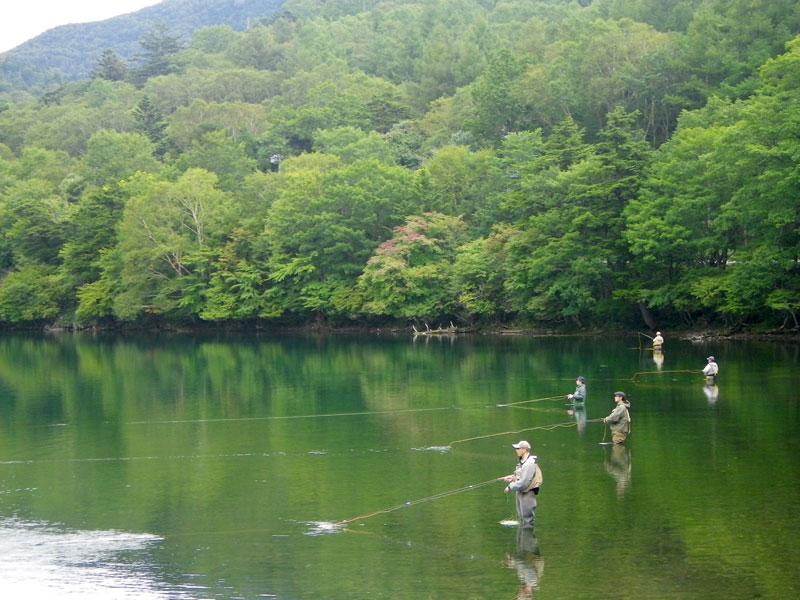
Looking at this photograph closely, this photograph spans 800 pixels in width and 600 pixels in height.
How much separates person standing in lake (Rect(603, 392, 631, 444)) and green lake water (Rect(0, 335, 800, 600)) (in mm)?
396

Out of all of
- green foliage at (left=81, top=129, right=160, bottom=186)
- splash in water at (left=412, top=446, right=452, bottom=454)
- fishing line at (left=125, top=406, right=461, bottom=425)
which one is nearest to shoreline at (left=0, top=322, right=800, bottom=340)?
green foliage at (left=81, top=129, right=160, bottom=186)

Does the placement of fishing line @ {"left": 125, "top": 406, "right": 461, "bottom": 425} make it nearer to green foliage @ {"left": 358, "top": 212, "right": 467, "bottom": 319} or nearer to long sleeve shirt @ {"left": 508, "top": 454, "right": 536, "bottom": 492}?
long sleeve shirt @ {"left": 508, "top": 454, "right": 536, "bottom": 492}

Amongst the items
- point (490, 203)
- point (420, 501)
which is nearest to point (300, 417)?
point (420, 501)

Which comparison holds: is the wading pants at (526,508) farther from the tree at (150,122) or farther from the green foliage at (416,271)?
the tree at (150,122)

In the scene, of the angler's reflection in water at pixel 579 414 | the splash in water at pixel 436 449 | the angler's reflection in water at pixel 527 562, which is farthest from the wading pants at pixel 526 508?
the angler's reflection in water at pixel 579 414

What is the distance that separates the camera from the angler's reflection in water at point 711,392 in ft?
116

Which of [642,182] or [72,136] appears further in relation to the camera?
[72,136]

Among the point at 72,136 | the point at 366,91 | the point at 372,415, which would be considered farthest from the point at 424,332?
the point at 72,136

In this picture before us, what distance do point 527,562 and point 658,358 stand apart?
3209 cm

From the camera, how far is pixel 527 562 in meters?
18.3

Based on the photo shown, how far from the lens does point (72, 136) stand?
147 meters

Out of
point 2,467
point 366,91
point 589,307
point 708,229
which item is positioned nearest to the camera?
point 2,467

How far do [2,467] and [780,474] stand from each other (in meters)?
18.5

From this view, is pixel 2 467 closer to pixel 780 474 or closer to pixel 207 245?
pixel 780 474
